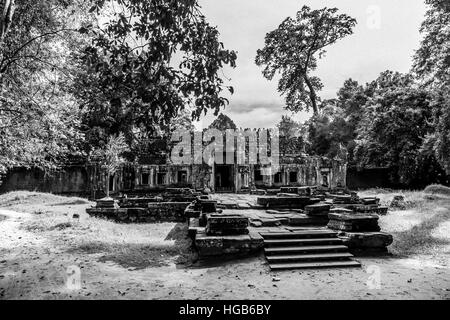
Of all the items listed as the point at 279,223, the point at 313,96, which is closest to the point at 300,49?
the point at 313,96

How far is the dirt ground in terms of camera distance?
4.50m

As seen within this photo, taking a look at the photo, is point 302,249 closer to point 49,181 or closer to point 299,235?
point 299,235

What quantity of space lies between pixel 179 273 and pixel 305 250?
2.61 meters

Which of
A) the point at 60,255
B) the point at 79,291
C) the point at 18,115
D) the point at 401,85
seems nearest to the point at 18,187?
the point at 18,115

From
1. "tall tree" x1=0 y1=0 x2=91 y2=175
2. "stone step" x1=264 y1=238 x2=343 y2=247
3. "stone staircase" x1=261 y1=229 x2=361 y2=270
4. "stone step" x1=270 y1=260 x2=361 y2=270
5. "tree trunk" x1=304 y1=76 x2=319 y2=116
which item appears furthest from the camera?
"tree trunk" x1=304 y1=76 x2=319 y2=116

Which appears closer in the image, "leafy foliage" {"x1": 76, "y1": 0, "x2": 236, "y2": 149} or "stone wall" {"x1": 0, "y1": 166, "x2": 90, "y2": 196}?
"leafy foliage" {"x1": 76, "y1": 0, "x2": 236, "y2": 149}

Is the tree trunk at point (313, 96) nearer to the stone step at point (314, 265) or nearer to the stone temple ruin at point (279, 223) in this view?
the stone temple ruin at point (279, 223)

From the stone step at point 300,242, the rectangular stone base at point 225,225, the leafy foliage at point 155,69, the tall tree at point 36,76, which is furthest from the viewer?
the tall tree at point 36,76

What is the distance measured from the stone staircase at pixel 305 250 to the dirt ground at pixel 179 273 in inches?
9.7

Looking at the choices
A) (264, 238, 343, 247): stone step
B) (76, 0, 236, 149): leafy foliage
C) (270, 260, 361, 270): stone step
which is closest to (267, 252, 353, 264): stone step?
(270, 260, 361, 270): stone step

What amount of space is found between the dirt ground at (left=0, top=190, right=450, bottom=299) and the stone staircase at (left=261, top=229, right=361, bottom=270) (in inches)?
9.7

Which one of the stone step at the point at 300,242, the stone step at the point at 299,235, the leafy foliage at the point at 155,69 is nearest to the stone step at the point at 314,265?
the stone step at the point at 300,242

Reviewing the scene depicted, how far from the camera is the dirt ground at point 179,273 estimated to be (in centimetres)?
450

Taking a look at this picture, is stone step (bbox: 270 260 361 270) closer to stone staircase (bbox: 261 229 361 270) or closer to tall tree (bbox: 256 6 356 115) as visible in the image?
stone staircase (bbox: 261 229 361 270)
